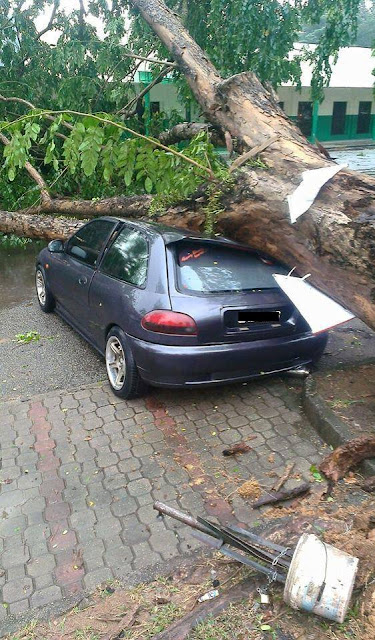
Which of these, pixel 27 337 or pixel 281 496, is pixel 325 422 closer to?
pixel 281 496

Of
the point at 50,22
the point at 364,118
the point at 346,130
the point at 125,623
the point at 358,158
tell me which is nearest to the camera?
the point at 125,623

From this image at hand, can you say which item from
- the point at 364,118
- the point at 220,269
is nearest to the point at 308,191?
the point at 220,269

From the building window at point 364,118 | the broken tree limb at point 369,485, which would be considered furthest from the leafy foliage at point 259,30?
the building window at point 364,118

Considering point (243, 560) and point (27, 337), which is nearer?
point (243, 560)

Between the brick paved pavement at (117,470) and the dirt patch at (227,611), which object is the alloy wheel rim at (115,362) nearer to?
the brick paved pavement at (117,470)

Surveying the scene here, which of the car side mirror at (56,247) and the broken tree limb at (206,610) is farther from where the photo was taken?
the car side mirror at (56,247)

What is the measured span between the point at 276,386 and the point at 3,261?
692cm

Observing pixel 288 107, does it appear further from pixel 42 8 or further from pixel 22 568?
pixel 22 568

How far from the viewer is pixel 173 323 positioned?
412 centimetres

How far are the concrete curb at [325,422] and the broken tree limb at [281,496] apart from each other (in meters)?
0.45

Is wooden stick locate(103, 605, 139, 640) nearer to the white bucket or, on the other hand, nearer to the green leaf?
the white bucket

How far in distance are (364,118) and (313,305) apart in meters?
30.4

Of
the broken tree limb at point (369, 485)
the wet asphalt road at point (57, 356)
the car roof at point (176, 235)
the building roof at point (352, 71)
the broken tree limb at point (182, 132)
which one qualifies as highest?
the building roof at point (352, 71)

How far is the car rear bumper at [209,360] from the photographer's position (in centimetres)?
412
